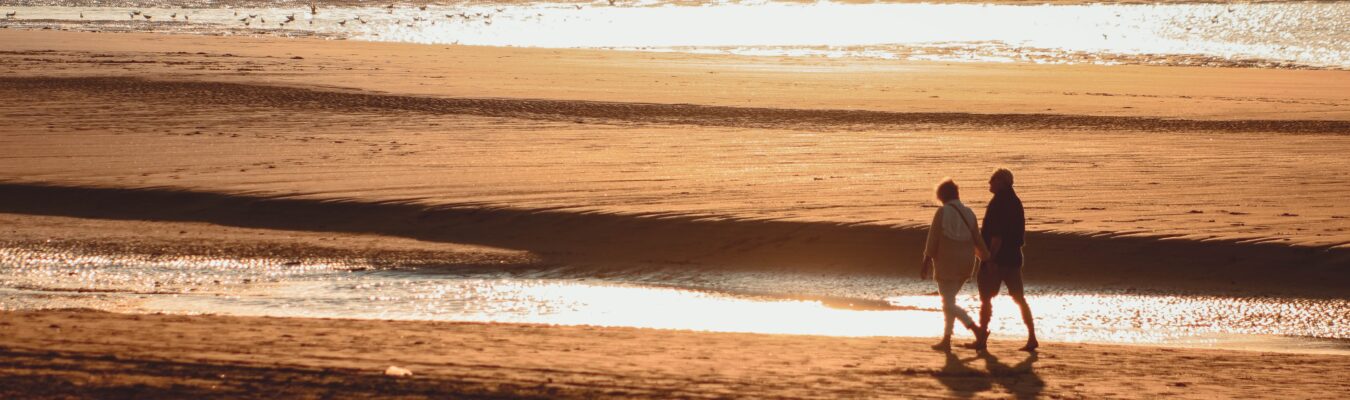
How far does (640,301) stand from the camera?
988 cm

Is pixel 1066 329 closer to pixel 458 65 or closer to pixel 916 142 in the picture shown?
pixel 916 142

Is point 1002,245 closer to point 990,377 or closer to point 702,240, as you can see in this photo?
point 990,377

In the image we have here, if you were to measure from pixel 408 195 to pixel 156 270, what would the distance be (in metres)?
2.94

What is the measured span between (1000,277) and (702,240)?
4234 mm

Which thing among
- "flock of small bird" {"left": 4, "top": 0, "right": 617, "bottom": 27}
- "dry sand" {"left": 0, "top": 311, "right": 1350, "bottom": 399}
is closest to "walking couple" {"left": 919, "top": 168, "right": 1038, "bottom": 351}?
"dry sand" {"left": 0, "top": 311, "right": 1350, "bottom": 399}

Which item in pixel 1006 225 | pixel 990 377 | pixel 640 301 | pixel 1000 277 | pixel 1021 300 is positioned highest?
pixel 1006 225

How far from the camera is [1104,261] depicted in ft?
35.8

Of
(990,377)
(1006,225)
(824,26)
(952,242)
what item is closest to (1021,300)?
(1006,225)

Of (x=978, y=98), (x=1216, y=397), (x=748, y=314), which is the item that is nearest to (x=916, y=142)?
(x=978, y=98)

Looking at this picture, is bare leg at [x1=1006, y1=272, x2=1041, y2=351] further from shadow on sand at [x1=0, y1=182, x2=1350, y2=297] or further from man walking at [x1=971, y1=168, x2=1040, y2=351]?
shadow on sand at [x1=0, y1=182, x2=1350, y2=297]

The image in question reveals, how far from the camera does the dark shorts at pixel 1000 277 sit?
769cm

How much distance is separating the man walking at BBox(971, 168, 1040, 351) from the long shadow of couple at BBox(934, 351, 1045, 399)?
30 cm

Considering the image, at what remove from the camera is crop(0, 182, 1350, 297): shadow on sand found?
10633mm

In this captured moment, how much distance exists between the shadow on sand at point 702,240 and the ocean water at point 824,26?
25244mm
